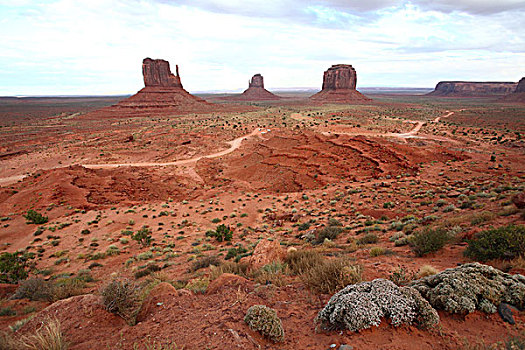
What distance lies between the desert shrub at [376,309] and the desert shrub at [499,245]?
289cm

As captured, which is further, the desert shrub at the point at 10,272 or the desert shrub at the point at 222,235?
the desert shrub at the point at 222,235

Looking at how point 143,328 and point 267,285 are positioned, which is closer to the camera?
point 143,328

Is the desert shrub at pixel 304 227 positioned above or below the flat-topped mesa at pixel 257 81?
below

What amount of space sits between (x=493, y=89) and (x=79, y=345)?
217174 mm

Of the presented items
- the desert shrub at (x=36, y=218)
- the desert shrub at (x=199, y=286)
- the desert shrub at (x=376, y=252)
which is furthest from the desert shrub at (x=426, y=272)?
the desert shrub at (x=36, y=218)

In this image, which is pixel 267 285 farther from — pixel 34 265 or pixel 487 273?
pixel 34 265

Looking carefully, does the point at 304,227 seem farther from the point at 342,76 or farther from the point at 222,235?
the point at 342,76

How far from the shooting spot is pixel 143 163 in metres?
30.6

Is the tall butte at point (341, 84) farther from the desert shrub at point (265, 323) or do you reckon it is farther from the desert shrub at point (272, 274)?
the desert shrub at point (265, 323)

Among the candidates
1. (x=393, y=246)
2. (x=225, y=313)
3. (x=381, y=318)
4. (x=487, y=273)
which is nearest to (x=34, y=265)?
(x=225, y=313)

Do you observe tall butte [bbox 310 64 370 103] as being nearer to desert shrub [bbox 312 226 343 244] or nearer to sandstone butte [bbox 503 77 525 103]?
sandstone butte [bbox 503 77 525 103]

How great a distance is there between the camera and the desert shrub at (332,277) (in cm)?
478

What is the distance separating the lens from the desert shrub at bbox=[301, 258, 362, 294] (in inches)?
188

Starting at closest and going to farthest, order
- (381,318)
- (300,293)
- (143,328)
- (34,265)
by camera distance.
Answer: (381,318) → (143,328) → (300,293) → (34,265)
